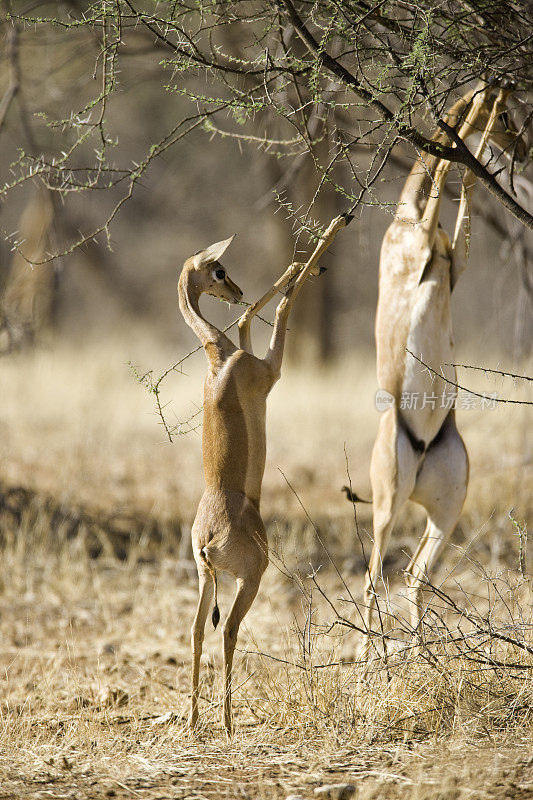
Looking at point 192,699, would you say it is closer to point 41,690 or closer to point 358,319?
point 41,690

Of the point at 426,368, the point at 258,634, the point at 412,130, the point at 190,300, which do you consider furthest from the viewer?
the point at 258,634

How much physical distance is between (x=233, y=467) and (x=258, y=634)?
2.74 metres

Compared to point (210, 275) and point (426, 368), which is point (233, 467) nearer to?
point (210, 275)

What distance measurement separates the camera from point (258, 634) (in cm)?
573

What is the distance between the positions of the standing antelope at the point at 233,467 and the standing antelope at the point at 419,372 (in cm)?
79

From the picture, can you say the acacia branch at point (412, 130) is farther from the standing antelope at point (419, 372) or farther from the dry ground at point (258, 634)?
the dry ground at point (258, 634)

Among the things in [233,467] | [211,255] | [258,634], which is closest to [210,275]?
[211,255]

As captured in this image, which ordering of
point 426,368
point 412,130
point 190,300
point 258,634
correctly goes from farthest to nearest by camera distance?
point 258,634, point 426,368, point 190,300, point 412,130

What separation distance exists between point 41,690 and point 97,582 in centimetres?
195

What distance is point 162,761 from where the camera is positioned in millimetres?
3207

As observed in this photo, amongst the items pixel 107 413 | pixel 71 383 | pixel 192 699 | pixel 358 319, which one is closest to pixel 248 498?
pixel 192 699

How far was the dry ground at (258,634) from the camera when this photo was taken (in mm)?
3092

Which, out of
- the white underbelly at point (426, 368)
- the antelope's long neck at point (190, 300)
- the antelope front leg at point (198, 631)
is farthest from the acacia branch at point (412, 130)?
the antelope front leg at point (198, 631)

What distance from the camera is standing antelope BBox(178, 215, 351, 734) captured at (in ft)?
10.7
